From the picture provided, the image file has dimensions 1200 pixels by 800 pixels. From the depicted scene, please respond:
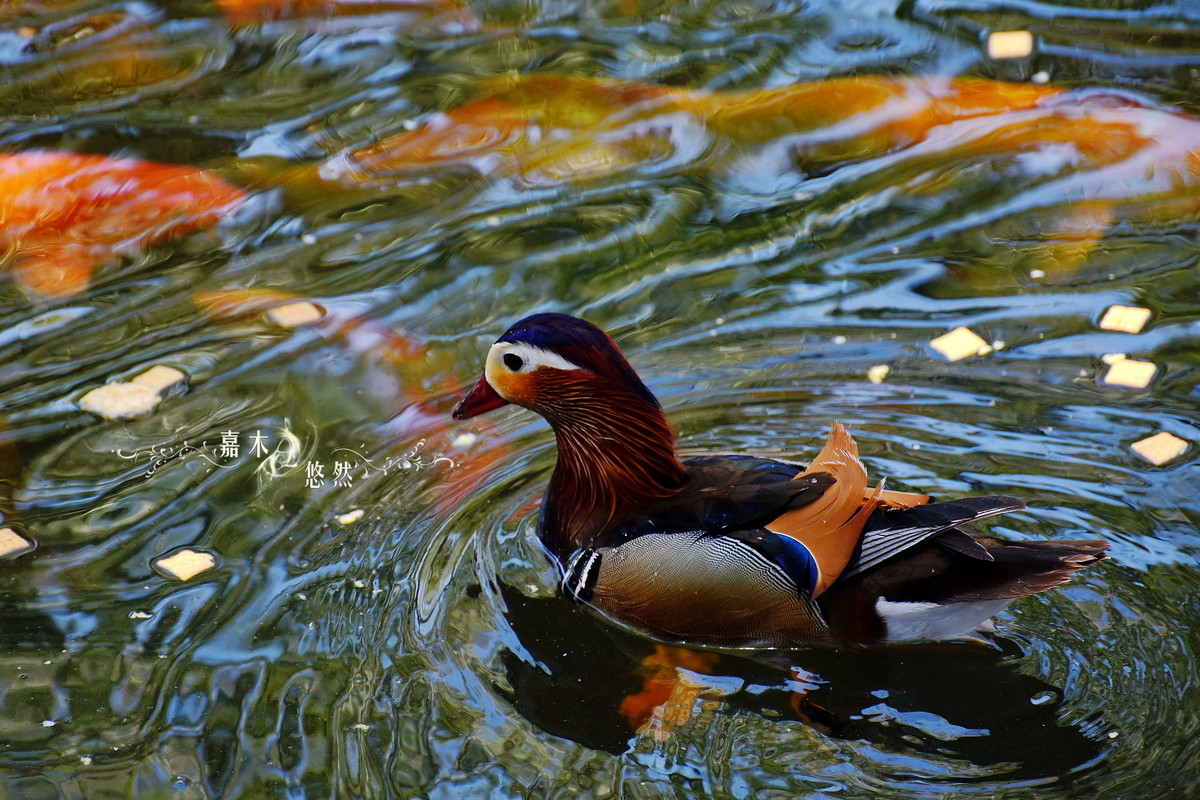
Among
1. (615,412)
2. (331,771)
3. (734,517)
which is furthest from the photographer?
(615,412)

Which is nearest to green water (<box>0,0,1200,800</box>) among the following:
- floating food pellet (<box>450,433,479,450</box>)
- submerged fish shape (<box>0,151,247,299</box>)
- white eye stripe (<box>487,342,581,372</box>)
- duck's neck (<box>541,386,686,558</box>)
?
floating food pellet (<box>450,433,479,450</box>)

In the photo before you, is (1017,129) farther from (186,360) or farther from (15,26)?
(15,26)

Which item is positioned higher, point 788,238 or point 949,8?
point 949,8

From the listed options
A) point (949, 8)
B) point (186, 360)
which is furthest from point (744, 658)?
point (949, 8)

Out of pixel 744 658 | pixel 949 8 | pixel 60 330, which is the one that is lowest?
pixel 744 658

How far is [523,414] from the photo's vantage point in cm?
507

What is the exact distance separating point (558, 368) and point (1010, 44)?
4202 millimetres

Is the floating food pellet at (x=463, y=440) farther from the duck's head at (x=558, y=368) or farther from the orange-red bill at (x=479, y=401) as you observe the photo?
the duck's head at (x=558, y=368)

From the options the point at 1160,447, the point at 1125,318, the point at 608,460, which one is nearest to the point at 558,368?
the point at 608,460

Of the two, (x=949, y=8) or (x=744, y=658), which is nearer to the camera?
(x=744, y=658)

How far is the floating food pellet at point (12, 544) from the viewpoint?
14.5ft

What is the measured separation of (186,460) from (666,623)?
1941 mm

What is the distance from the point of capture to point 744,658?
13.1 feet

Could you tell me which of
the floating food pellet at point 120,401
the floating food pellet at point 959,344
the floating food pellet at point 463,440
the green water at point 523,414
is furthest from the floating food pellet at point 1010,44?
the floating food pellet at point 120,401
